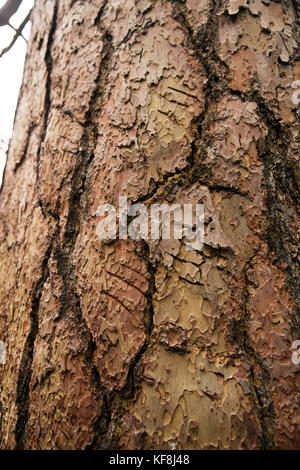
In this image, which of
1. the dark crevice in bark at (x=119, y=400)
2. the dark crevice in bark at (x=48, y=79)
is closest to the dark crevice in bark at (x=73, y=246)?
the dark crevice in bark at (x=119, y=400)

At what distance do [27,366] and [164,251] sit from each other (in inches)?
13.5

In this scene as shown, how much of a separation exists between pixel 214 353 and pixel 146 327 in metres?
0.11

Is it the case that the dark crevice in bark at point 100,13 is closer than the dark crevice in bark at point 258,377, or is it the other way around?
the dark crevice in bark at point 258,377

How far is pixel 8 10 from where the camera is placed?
1396 mm

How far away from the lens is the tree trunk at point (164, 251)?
→ 1.56 feet

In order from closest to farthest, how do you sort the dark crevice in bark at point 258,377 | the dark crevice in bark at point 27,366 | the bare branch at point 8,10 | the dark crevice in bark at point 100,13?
the dark crevice in bark at point 258,377 < the dark crevice in bark at point 27,366 < the dark crevice in bark at point 100,13 < the bare branch at point 8,10

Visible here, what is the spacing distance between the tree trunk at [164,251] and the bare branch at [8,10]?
944 mm

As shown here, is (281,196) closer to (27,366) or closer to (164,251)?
(164,251)

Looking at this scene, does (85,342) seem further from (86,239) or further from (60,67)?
(60,67)

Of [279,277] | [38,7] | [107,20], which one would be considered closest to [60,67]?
[107,20]

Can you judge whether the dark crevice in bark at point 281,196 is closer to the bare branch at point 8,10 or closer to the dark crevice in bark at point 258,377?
the dark crevice in bark at point 258,377

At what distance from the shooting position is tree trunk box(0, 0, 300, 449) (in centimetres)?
47

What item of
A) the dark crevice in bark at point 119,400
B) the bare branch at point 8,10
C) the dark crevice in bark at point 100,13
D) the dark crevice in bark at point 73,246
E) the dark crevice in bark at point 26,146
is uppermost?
the bare branch at point 8,10

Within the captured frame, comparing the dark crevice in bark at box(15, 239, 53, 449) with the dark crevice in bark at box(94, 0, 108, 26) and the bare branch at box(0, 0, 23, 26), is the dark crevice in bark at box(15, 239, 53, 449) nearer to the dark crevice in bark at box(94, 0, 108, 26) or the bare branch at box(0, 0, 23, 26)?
the dark crevice in bark at box(94, 0, 108, 26)
